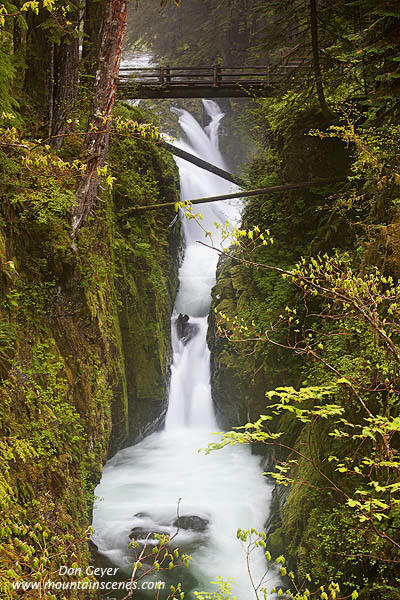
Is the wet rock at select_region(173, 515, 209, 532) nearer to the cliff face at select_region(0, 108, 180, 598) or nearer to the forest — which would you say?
the forest

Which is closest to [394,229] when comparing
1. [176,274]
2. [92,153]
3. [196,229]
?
[92,153]

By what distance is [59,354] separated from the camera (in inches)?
223

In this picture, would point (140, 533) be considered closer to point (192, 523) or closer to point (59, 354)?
point (192, 523)

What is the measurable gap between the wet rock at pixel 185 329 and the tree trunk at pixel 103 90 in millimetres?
7717

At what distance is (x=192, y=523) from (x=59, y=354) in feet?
15.0

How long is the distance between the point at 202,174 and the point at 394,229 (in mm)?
17446

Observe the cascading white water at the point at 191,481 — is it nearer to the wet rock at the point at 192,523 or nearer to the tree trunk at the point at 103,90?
the wet rock at the point at 192,523

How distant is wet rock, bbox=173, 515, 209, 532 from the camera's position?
26.3 ft

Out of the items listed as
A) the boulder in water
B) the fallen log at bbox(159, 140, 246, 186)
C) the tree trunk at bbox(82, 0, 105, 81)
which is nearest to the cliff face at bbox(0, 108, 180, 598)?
the tree trunk at bbox(82, 0, 105, 81)

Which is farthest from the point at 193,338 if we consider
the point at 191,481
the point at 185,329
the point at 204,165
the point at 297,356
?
the point at 297,356

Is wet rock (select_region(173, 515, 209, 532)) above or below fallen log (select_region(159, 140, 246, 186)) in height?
below

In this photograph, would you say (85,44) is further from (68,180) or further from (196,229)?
(196,229)

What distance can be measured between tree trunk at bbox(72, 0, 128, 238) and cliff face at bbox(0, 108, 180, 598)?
0.77 feet

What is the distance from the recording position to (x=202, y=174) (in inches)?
852
